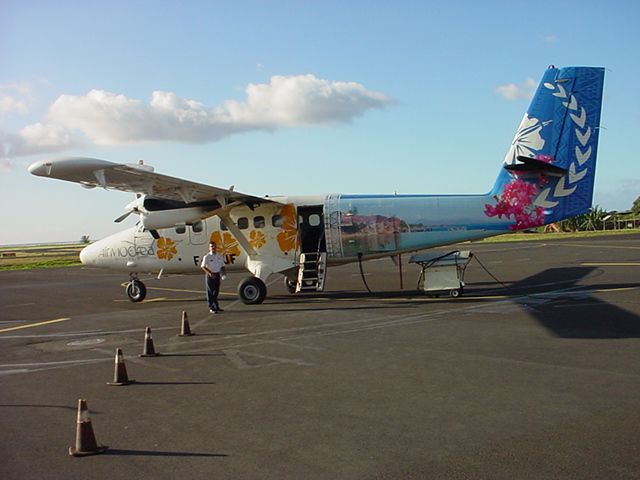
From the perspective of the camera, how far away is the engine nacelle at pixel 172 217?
17.9 metres

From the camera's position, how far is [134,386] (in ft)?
28.4

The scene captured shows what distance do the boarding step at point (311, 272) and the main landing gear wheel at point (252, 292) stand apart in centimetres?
120

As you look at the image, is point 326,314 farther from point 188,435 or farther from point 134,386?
point 188,435

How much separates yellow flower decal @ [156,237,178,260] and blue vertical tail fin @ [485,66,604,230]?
10906 millimetres

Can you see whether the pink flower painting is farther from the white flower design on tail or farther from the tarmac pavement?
the tarmac pavement

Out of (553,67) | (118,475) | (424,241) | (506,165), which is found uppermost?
(553,67)

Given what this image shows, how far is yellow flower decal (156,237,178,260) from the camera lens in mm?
20062

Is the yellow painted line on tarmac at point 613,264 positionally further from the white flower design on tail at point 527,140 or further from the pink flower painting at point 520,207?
the white flower design on tail at point 527,140

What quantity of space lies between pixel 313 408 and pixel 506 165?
1240 cm

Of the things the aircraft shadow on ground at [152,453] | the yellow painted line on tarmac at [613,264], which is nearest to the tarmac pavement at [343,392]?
the aircraft shadow on ground at [152,453]

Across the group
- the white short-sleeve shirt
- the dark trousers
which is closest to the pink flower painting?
the white short-sleeve shirt

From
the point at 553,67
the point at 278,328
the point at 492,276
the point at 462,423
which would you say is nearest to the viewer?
the point at 462,423

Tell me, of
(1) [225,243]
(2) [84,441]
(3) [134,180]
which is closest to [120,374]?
(2) [84,441]

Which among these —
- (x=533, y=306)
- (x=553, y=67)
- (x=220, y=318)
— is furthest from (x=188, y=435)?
(x=553, y=67)
